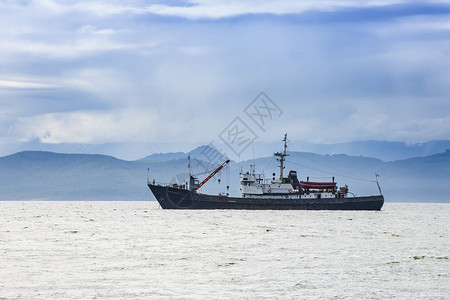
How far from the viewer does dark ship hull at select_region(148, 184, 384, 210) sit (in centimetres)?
12700

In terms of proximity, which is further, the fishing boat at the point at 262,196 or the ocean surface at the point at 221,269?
the fishing boat at the point at 262,196

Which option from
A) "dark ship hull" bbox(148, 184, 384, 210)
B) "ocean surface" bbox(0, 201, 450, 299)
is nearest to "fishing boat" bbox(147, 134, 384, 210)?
"dark ship hull" bbox(148, 184, 384, 210)

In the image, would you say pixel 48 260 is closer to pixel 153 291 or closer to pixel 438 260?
pixel 153 291

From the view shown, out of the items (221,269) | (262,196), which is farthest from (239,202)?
(221,269)

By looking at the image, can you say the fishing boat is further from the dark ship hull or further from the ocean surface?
the ocean surface

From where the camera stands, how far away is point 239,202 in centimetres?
12719

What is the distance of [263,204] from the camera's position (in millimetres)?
126812

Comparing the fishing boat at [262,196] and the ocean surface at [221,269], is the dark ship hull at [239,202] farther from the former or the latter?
the ocean surface at [221,269]

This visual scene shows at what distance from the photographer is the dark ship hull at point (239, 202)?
417 ft

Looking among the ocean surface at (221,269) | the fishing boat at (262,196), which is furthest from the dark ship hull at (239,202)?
the ocean surface at (221,269)

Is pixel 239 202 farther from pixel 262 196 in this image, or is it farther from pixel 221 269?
pixel 221 269

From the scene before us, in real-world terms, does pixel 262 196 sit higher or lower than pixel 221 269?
higher

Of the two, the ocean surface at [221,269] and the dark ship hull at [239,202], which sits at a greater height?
the dark ship hull at [239,202]

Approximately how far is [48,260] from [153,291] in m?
13.8
